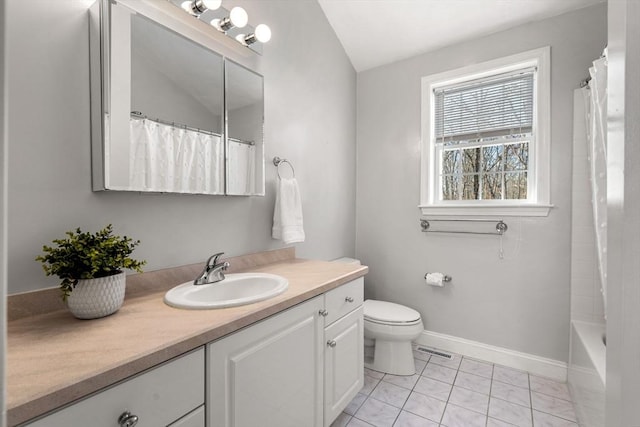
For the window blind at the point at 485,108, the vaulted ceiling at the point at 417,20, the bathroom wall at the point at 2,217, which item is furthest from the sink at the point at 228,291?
the vaulted ceiling at the point at 417,20

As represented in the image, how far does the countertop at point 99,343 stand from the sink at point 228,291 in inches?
1.0

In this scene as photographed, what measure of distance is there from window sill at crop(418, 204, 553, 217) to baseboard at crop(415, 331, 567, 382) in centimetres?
101

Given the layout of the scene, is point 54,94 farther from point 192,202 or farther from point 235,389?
point 235,389

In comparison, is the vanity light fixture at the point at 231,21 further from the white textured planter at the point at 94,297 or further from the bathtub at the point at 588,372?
the bathtub at the point at 588,372

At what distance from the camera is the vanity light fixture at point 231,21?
1.51 metres

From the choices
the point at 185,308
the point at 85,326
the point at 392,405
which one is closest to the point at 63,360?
the point at 85,326

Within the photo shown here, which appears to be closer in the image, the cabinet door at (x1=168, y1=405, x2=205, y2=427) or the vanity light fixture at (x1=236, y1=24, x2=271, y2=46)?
the cabinet door at (x1=168, y1=405, x2=205, y2=427)

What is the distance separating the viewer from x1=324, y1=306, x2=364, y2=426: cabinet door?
1.43 m

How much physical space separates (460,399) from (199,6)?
2.61m

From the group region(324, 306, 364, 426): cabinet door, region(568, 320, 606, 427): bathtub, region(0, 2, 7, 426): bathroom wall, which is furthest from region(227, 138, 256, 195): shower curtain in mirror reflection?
region(568, 320, 606, 427): bathtub

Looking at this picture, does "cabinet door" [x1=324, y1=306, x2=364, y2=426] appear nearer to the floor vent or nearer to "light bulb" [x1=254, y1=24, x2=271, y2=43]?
the floor vent

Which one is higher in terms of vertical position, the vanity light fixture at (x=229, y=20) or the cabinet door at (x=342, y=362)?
the vanity light fixture at (x=229, y=20)

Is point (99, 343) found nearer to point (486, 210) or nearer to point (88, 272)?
point (88, 272)

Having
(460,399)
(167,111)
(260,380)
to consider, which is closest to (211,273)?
(260,380)
